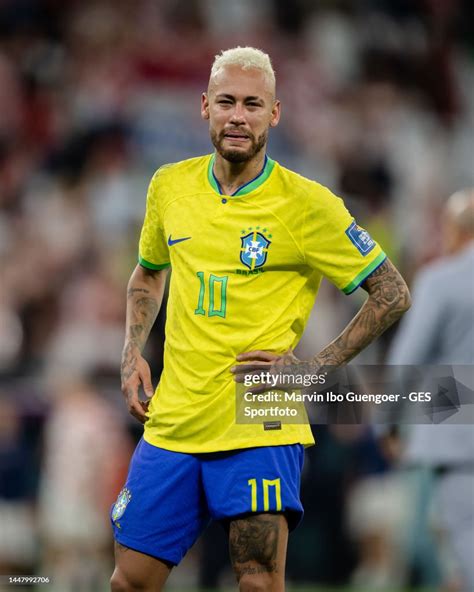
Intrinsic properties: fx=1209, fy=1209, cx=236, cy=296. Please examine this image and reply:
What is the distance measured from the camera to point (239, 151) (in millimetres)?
3955

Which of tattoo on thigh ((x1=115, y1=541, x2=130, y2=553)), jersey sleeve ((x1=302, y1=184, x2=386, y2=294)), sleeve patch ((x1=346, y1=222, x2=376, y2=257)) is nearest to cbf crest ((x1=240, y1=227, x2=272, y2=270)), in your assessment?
jersey sleeve ((x1=302, y1=184, x2=386, y2=294))

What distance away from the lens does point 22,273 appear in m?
8.98

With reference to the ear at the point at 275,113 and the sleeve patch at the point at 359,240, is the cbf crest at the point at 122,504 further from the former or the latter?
the ear at the point at 275,113

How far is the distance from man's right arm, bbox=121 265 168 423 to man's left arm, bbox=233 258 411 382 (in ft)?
1.48

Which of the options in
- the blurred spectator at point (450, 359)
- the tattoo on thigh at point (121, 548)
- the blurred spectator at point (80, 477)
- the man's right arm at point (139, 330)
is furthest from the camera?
the blurred spectator at point (80, 477)

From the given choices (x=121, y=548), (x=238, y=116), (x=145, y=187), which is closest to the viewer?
(x=238, y=116)

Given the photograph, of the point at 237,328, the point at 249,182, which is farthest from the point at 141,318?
the point at 249,182

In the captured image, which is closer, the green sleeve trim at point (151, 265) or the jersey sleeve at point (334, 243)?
the jersey sleeve at point (334, 243)

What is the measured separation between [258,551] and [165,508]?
Answer: 0.36 meters

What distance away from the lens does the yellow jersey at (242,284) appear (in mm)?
3906

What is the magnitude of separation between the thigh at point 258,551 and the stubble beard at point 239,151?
1.16 m

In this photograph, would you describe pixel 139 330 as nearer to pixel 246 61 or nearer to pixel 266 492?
pixel 266 492

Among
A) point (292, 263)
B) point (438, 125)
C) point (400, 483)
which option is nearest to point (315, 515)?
point (400, 483)

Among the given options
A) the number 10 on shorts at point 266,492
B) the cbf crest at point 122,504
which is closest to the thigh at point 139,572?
the cbf crest at point 122,504
